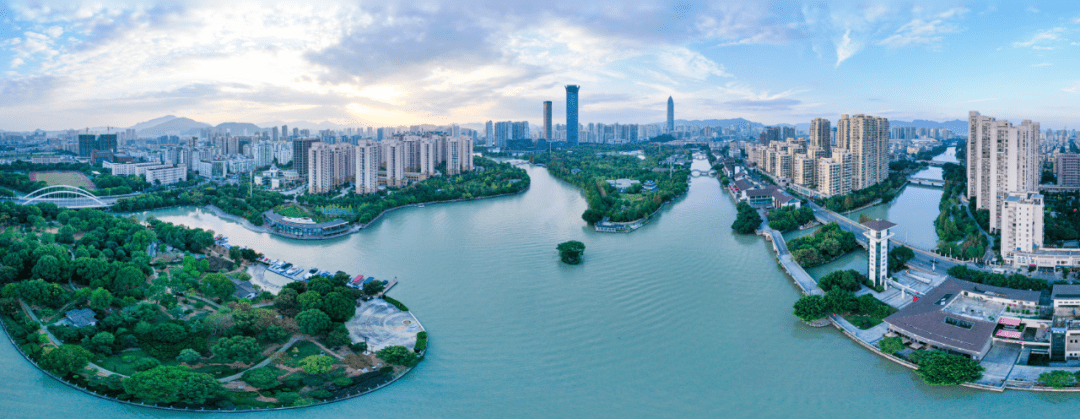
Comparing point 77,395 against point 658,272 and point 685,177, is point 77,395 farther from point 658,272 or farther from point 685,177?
point 685,177

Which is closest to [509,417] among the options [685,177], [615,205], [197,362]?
[197,362]

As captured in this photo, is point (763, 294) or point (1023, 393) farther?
point (763, 294)

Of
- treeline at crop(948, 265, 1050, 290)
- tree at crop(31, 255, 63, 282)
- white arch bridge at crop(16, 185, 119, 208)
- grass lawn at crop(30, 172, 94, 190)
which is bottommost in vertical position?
treeline at crop(948, 265, 1050, 290)

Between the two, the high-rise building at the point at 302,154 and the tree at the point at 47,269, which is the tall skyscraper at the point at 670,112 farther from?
the tree at the point at 47,269

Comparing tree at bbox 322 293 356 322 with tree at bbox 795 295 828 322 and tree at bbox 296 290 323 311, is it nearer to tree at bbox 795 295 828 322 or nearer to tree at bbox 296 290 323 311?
tree at bbox 296 290 323 311

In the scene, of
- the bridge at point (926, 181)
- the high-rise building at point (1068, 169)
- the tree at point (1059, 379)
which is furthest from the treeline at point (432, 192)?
the high-rise building at point (1068, 169)

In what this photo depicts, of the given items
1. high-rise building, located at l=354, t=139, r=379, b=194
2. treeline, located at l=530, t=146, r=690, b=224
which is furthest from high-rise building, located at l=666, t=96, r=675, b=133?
high-rise building, located at l=354, t=139, r=379, b=194
